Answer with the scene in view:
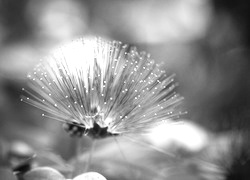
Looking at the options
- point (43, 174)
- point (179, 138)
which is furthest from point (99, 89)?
point (179, 138)

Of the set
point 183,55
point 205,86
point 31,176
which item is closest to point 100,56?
point 31,176

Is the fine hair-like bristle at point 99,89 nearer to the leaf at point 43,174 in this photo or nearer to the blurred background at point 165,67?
the leaf at point 43,174

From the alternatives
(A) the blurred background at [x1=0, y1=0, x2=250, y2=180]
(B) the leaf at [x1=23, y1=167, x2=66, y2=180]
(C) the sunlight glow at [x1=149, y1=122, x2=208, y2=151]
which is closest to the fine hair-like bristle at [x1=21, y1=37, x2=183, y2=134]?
(B) the leaf at [x1=23, y1=167, x2=66, y2=180]

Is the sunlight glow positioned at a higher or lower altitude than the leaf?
higher

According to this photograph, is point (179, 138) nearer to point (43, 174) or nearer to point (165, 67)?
point (43, 174)

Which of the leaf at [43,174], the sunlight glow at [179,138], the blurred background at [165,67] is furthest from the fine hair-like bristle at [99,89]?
the sunlight glow at [179,138]

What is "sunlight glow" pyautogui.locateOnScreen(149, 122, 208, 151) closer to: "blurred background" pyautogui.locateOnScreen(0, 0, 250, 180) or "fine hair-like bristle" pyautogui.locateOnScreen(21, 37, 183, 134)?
"blurred background" pyautogui.locateOnScreen(0, 0, 250, 180)
